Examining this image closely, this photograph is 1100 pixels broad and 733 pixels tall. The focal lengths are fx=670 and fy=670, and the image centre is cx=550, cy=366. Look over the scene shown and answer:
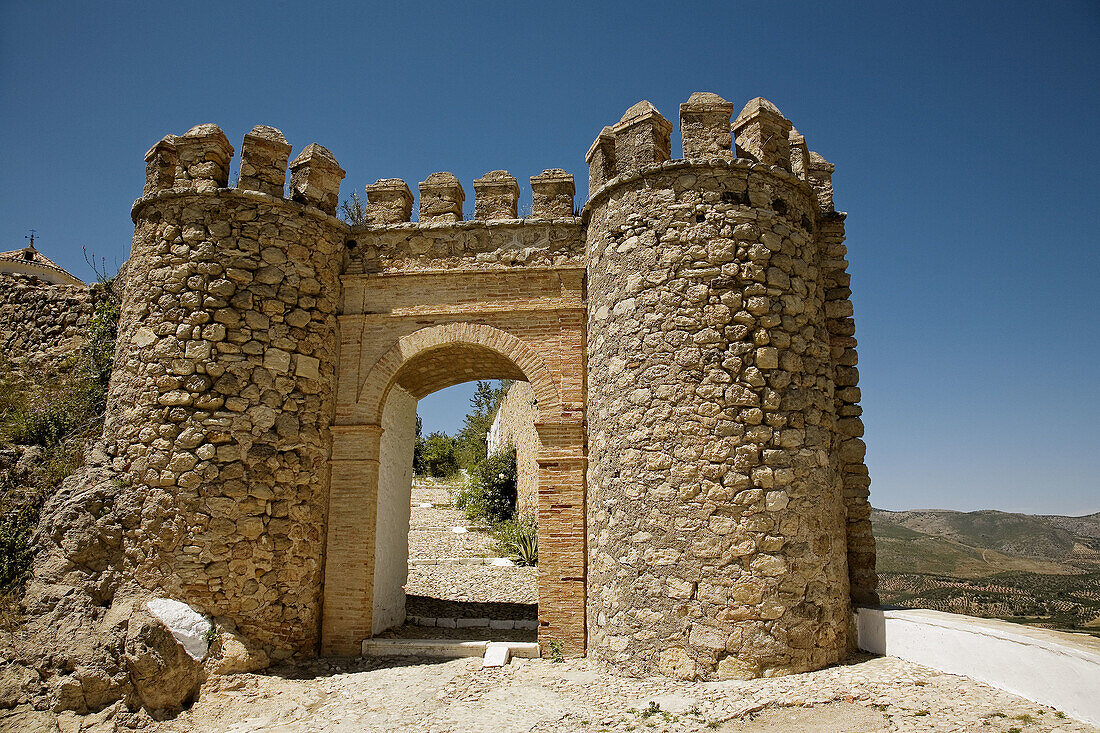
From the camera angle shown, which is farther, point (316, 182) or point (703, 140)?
point (316, 182)

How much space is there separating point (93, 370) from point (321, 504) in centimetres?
345

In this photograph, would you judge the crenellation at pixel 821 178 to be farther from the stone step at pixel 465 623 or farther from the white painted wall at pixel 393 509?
the stone step at pixel 465 623

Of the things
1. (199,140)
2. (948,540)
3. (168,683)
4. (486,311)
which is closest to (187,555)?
(168,683)

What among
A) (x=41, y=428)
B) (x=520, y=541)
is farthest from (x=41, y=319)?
(x=520, y=541)

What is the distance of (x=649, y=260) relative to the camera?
6.97 m

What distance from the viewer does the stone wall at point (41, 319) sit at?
8.95 meters

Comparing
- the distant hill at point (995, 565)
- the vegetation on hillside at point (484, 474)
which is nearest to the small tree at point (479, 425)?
the vegetation on hillside at point (484, 474)

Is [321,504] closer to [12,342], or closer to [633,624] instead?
[633,624]

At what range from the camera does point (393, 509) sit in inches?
341

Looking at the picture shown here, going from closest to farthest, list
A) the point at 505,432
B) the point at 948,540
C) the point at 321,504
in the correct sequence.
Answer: the point at 321,504
the point at 948,540
the point at 505,432

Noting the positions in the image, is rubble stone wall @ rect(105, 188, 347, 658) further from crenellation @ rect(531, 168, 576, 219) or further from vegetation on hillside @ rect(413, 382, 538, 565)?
vegetation on hillside @ rect(413, 382, 538, 565)

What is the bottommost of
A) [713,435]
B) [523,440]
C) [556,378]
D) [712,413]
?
[713,435]

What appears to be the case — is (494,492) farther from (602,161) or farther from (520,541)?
(602,161)

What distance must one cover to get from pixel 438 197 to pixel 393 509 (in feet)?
13.3
